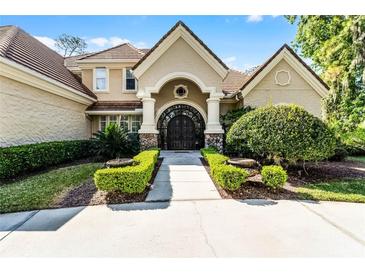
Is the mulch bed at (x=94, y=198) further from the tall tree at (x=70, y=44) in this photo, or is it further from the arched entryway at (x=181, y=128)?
the tall tree at (x=70, y=44)

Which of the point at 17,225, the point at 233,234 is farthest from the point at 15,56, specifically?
the point at 233,234

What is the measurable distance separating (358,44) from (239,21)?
12147mm

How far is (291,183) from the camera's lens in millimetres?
8984

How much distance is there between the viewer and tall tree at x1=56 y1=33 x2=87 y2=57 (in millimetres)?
40688

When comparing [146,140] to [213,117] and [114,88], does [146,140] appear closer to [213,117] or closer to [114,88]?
[213,117]

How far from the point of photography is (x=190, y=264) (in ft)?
12.6

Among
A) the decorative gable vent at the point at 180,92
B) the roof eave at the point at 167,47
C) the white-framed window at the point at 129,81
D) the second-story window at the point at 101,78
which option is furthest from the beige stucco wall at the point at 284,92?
the second-story window at the point at 101,78

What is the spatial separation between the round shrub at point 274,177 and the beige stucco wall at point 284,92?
8462 mm

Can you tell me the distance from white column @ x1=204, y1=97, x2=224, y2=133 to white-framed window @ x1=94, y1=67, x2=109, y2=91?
7.76 m

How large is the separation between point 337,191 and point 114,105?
13559 mm

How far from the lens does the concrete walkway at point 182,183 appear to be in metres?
7.33

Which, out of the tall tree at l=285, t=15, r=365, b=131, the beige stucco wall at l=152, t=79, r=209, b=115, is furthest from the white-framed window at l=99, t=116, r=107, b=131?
the tall tree at l=285, t=15, r=365, b=131
